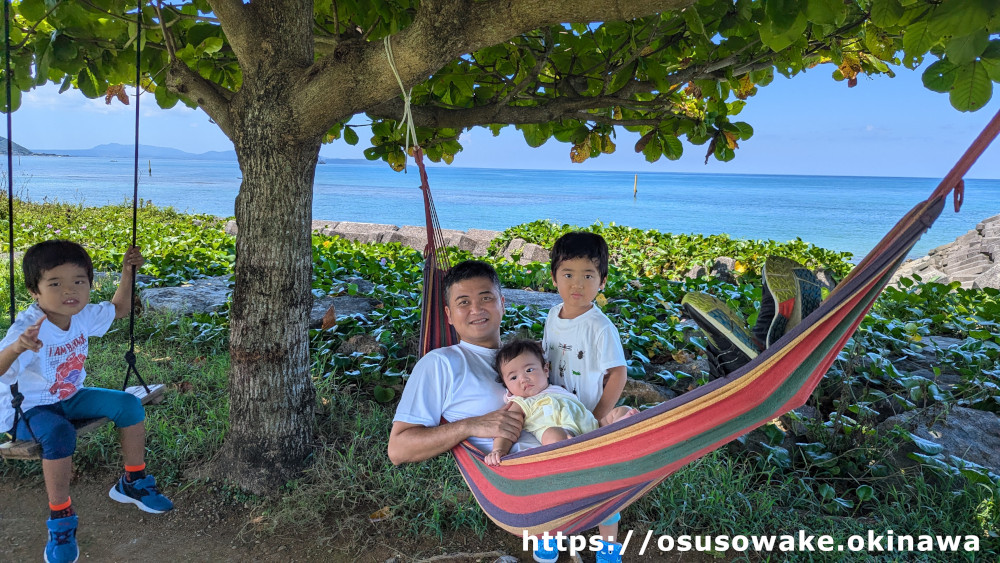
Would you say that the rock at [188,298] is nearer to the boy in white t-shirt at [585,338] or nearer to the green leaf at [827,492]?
the boy in white t-shirt at [585,338]

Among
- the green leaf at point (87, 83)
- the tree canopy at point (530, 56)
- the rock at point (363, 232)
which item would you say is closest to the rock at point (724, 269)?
the tree canopy at point (530, 56)

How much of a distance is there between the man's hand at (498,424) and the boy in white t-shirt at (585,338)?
25cm

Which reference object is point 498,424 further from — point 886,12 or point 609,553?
point 886,12

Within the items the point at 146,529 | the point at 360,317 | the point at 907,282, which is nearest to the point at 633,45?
the point at 360,317

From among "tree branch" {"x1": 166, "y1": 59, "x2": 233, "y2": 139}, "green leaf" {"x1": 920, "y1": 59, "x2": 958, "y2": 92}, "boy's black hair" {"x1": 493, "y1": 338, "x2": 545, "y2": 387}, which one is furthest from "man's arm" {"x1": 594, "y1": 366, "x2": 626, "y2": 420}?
"tree branch" {"x1": 166, "y1": 59, "x2": 233, "y2": 139}

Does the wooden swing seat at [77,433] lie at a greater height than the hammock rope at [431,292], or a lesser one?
lesser

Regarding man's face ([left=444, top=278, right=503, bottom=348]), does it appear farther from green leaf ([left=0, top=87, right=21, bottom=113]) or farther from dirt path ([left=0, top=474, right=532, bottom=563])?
green leaf ([left=0, top=87, right=21, bottom=113])

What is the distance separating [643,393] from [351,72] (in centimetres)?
167

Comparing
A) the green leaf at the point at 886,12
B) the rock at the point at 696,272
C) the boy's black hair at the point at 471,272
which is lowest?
the rock at the point at 696,272

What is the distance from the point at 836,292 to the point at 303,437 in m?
1.76

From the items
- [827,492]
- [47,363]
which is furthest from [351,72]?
[827,492]

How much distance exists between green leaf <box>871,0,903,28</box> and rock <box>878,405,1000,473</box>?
1449 millimetres

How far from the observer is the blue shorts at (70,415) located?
1826 millimetres

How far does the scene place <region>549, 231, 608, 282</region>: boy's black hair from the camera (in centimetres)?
184
